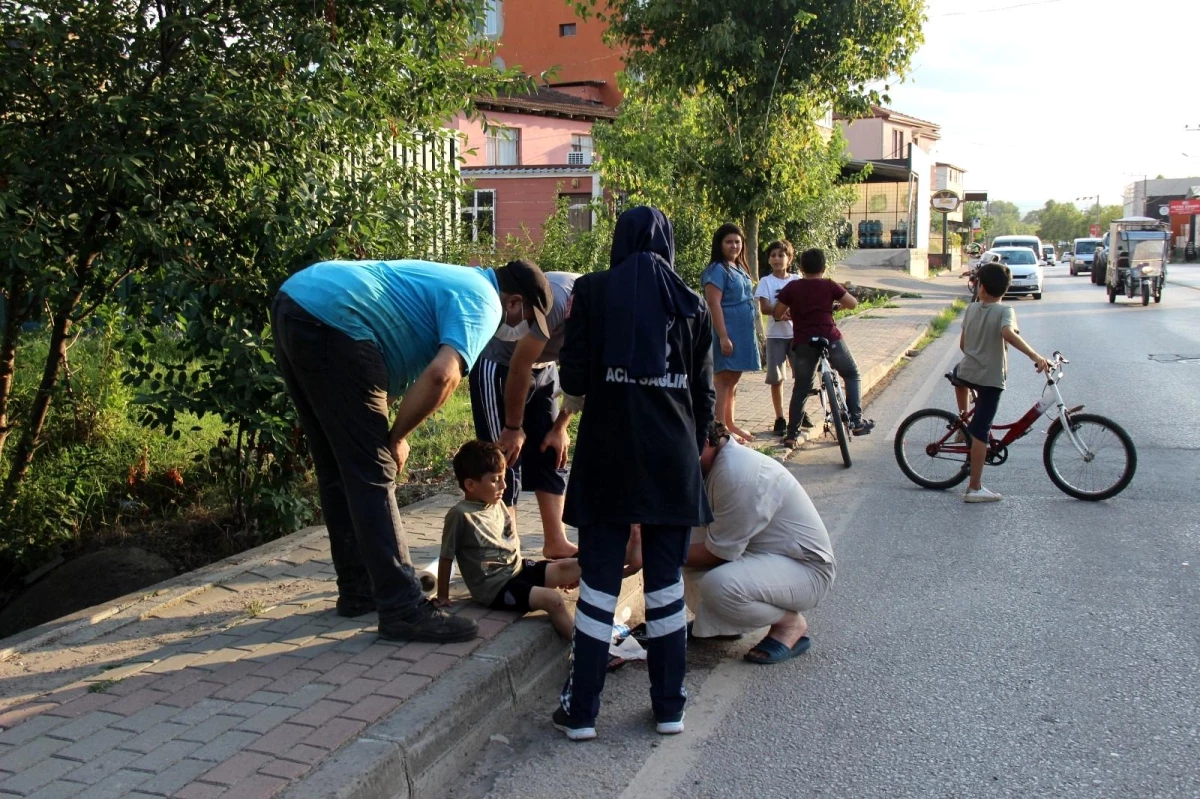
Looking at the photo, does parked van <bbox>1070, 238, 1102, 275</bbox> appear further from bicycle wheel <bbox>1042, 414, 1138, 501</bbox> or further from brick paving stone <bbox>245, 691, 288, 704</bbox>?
brick paving stone <bbox>245, 691, 288, 704</bbox>

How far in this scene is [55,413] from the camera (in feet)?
25.0

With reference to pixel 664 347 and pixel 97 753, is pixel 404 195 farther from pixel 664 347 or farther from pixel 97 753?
pixel 97 753

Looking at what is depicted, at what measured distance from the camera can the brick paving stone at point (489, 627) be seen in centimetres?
442

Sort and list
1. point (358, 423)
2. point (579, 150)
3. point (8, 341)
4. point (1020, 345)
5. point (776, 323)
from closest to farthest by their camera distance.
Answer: point (358, 423)
point (8, 341)
point (1020, 345)
point (776, 323)
point (579, 150)

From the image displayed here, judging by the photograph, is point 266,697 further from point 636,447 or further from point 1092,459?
point 1092,459

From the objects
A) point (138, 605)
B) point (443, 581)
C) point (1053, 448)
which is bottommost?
point (138, 605)

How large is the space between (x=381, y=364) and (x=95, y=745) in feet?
5.54

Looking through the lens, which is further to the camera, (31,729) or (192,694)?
(192,694)

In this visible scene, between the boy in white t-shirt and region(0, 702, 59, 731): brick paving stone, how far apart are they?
6794mm

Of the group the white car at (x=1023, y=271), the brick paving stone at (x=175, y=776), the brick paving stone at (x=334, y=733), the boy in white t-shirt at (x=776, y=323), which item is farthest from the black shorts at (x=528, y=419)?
the white car at (x=1023, y=271)

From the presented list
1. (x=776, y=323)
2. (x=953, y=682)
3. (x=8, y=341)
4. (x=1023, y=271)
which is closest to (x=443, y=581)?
(x=953, y=682)

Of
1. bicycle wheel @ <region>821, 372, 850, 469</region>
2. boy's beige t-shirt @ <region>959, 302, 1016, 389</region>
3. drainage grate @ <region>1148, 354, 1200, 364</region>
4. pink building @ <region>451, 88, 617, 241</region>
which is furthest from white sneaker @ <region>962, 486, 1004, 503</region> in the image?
pink building @ <region>451, 88, 617, 241</region>

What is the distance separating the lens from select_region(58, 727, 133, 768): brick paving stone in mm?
3338

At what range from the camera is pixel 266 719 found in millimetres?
3592
